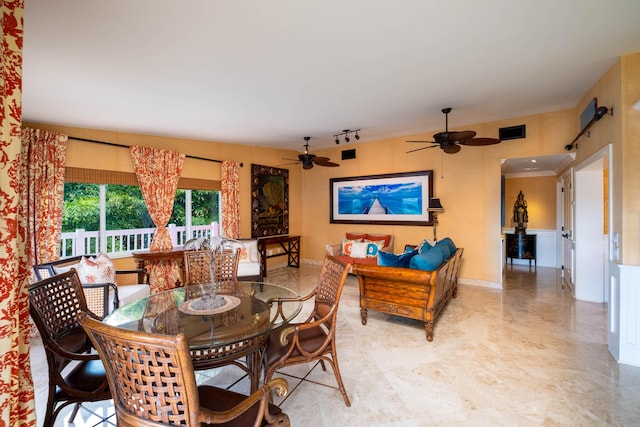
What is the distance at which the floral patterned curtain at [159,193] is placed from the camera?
15.7 feet

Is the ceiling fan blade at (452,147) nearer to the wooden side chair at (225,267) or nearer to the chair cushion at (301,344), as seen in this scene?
the chair cushion at (301,344)

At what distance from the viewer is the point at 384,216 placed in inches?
241

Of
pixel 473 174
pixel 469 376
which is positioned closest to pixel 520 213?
pixel 473 174

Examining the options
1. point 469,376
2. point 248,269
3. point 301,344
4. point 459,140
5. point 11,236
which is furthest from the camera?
point 248,269

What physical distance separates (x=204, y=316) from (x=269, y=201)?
4.78m

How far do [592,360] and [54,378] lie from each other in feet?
13.6

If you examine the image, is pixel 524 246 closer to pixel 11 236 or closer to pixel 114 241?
pixel 11 236

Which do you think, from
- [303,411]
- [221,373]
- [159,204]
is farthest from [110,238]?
[303,411]

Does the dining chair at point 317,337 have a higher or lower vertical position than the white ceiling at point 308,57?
lower

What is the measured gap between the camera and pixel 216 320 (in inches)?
75.4

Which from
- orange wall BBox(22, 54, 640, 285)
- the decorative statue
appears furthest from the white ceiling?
the decorative statue

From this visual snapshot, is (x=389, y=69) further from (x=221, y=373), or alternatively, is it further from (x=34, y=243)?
(x=34, y=243)

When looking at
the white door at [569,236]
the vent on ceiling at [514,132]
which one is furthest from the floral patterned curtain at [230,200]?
the white door at [569,236]

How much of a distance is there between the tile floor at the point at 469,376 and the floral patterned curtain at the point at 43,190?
4.50ft
